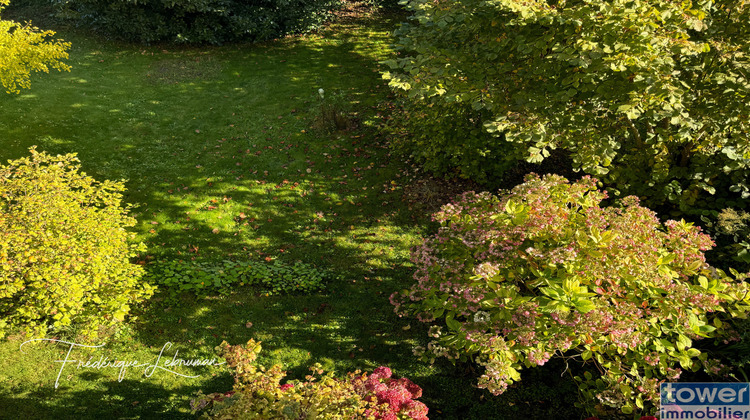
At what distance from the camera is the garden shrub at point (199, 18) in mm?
15970

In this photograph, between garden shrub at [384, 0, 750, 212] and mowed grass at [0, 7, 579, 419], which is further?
mowed grass at [0, 7, 579, 419]

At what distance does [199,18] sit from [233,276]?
13.1 m

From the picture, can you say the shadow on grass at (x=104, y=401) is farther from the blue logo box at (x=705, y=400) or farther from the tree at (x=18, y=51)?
the tree at (x=18, y=51)

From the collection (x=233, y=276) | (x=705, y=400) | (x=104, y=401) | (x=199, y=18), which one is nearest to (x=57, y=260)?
(x=104, y=401)

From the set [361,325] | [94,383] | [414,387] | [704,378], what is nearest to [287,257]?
[361,325]

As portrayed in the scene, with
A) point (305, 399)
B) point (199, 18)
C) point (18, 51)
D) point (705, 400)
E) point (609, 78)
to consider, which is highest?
point (199, 18)

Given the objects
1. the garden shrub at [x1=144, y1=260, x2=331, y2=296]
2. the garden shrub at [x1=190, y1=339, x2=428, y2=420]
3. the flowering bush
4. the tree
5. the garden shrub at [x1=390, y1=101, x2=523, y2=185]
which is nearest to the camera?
the garden shrub at [x1=190, y1=339, x2=428, y2=420]

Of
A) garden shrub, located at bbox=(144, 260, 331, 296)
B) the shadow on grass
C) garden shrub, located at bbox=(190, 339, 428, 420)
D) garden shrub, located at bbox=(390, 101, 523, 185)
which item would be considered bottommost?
the shadow on grass

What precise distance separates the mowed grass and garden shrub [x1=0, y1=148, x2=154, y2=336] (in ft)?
2.01

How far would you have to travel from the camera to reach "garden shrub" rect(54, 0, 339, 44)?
1597 centimetres

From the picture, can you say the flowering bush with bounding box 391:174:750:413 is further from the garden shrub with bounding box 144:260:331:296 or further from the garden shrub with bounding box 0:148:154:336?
the garden shrub with bounding box 0:148:154:336

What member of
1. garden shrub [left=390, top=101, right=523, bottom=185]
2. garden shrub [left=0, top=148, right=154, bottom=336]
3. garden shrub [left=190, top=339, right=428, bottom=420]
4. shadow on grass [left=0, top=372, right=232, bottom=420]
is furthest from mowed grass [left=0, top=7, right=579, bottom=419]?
garden shrub [left=190, top=339, right=428, bottom=420]

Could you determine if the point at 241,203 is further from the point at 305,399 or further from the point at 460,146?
the point at 305,399

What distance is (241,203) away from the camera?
9648 millimetres
